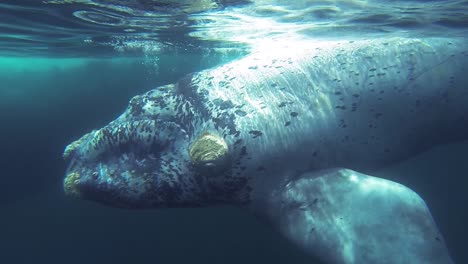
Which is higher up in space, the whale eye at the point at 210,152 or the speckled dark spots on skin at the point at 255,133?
the speckled dark spots on skin at the point at 255,133

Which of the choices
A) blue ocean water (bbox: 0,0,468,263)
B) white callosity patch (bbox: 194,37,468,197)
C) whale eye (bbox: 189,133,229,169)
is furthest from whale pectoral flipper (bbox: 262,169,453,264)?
blue ocean water (bbox: 0,0,468,263)

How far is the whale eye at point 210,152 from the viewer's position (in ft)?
17.0

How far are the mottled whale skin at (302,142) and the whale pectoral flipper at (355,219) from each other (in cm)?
1

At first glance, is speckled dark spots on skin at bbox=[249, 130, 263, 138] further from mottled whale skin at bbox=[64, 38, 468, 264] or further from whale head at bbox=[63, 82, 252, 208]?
whale head at bbox=[63, 82, 252, 208]

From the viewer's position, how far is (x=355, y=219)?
472 centimetres

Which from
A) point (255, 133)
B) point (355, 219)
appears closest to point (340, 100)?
point (255, 133)

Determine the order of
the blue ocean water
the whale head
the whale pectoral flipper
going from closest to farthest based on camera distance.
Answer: the whale pectoral flipper, the whale head, the blue ocean water

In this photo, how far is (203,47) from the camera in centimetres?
1689

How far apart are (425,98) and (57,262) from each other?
12.3m

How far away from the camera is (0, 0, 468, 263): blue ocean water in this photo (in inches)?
347

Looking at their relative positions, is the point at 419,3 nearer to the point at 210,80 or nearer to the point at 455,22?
the point at 455,22

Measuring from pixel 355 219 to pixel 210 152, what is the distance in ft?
7.28

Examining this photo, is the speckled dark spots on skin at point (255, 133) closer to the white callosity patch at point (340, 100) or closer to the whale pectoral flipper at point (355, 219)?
the white callosity patch at point (340, 100)

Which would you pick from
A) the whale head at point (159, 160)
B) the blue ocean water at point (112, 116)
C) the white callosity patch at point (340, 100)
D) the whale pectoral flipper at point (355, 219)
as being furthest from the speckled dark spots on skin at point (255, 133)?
the blue ocean water at point (112, 116)
